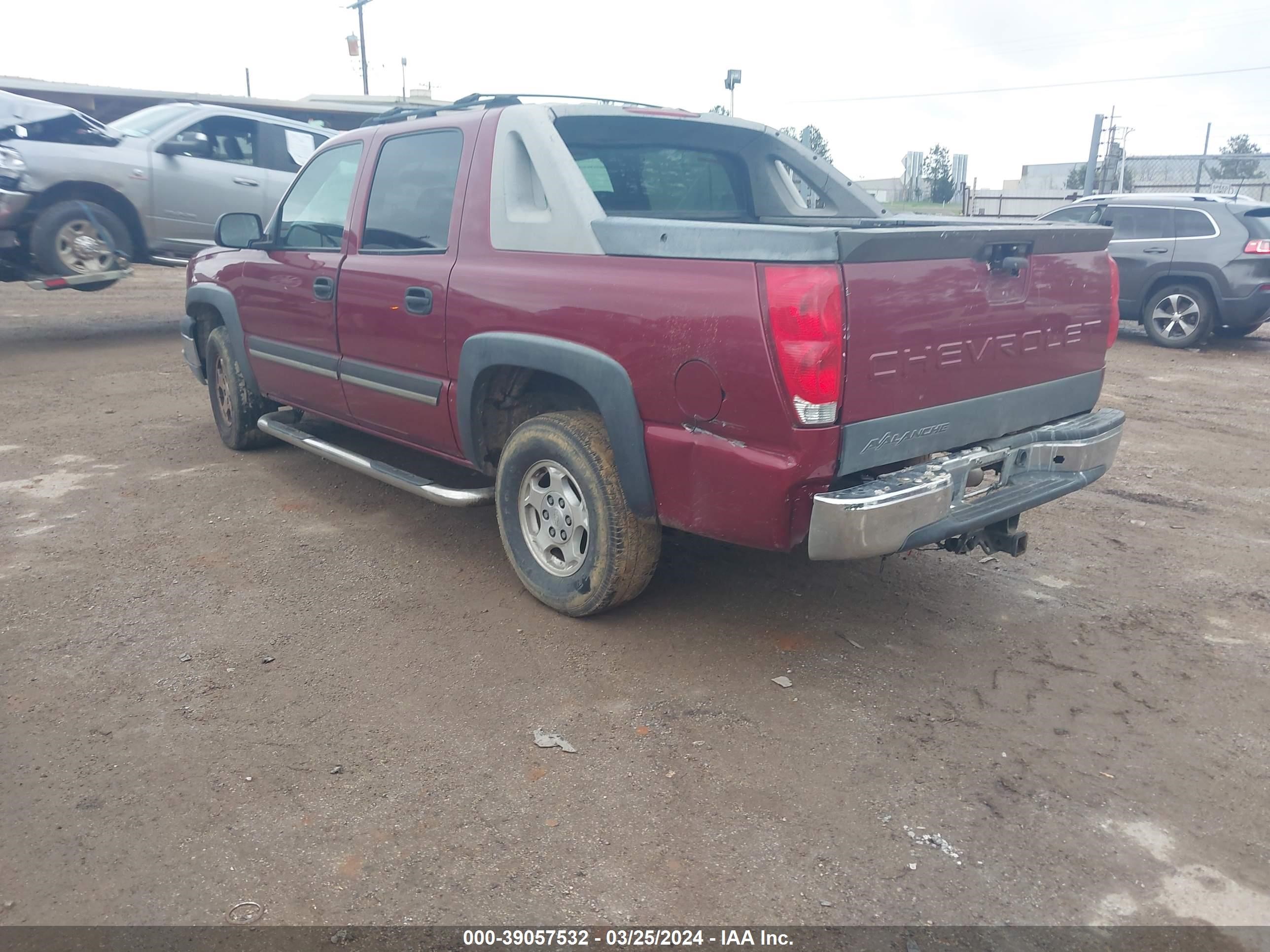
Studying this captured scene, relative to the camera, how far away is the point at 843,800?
2807 mm

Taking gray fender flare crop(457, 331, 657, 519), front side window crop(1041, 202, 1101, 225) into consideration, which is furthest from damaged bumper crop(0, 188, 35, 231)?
front side window crop(1041, 202, 1101, 225)

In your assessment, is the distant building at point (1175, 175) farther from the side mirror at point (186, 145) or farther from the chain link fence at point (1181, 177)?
the side mirror at point (186, 145)

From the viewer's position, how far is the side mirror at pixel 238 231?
541 centimetres

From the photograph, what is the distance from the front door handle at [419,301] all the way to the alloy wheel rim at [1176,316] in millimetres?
9848

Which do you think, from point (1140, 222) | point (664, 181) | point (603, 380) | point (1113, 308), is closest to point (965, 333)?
point (1113, 308)

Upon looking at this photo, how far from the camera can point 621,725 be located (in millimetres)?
3207

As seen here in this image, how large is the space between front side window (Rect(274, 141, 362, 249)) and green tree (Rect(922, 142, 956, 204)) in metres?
32.9

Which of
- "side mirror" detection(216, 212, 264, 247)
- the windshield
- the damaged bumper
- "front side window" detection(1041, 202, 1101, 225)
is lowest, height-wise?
"side mirror" detection(216, 212, 264, 247)

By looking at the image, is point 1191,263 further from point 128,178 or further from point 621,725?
point 128,178

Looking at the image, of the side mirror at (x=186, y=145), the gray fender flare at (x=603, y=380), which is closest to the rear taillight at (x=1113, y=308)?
the gray fender flare at (x=603, y=380)

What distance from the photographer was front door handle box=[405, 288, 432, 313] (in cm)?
417

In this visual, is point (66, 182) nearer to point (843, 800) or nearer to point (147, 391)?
point (147, 391)

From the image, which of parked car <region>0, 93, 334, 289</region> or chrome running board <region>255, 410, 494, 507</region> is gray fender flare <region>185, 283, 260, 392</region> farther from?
parked car <region>0, 93, 334, 289</region>

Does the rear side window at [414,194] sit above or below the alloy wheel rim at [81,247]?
above
